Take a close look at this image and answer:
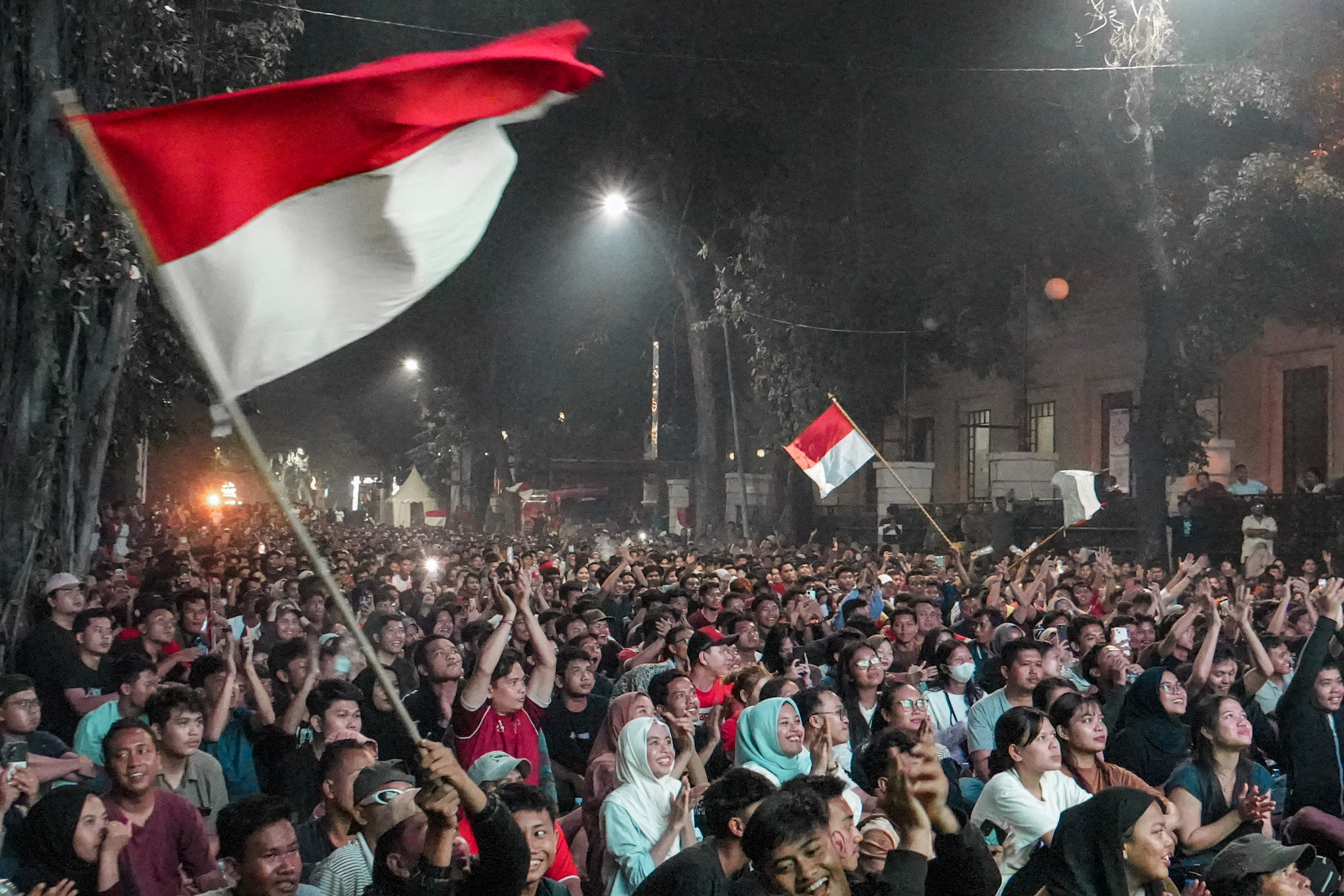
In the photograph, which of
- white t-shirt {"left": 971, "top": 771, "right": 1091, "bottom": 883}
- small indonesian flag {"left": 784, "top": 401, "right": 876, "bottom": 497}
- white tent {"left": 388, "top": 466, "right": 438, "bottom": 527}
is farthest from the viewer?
white tent {"left": 388, "top": 466, "right": 438, "bottom": 527}

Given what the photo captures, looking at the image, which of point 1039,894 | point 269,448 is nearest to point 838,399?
point 1039,894

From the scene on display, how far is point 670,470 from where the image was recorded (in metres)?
61.9

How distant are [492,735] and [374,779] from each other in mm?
1735

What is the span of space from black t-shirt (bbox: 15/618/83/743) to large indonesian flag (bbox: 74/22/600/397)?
473cm

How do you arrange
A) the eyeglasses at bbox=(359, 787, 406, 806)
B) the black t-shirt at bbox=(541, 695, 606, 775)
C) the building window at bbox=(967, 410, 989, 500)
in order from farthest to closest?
the building window at bbox=(967, 410, 989, 500), the black t-shirt at bbox=(541, 695, 606, 775), the eyeglasses at bbox=(359, 787, 406, 806)

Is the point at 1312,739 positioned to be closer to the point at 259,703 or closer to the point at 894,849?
the point at 894,849

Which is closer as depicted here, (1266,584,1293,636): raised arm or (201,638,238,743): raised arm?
(201,638,238,743): raised arm

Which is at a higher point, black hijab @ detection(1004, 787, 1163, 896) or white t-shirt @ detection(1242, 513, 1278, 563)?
white t-shirt @ detection(1242, 513, 1278, 563)

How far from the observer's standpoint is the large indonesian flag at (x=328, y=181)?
16.0ft

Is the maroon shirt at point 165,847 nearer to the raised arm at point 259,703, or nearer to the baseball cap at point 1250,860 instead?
the raised arm at point 259,703

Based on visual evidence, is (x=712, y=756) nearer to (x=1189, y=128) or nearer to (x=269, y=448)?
(x=1189, y=128)

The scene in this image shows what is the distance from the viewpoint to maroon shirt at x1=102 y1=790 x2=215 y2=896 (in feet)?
17.6

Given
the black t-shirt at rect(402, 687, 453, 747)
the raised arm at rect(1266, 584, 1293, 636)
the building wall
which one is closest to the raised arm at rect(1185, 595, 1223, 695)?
the raised arm at rect(1266, 584, 1293, 636)

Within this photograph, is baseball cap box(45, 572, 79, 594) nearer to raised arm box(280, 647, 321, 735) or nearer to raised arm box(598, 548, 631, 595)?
raised arm box(280, 647, 321, 735)
